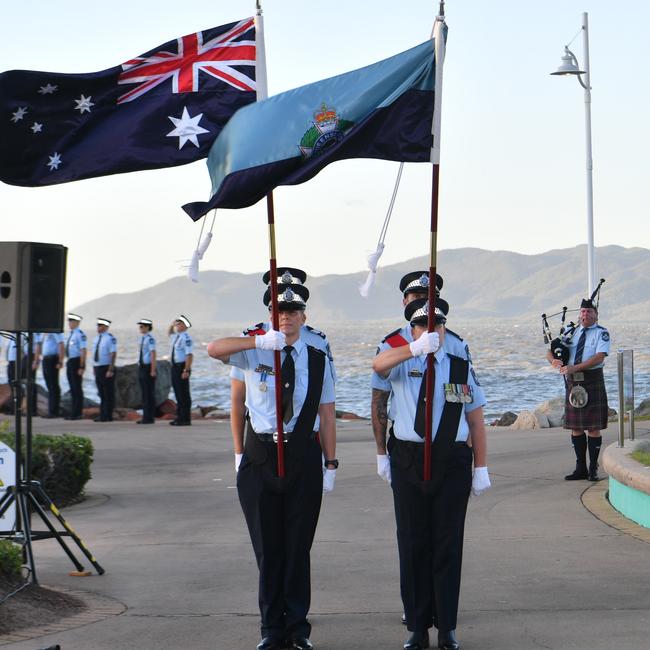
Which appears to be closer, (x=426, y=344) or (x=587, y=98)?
(x=426, y=344)

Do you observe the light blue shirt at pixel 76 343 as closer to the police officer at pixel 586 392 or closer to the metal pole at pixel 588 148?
the metal pole at pixel 588 148

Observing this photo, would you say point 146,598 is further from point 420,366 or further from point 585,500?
point 585,500

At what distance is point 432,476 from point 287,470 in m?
0.75

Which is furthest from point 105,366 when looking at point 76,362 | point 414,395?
point 414,395

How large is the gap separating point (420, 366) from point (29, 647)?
2512 millimetres

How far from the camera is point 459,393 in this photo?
679 cm

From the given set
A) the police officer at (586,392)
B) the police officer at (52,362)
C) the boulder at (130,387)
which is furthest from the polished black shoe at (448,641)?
the boulder at (130,387)

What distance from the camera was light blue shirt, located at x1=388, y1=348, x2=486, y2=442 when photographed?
6.78 metres

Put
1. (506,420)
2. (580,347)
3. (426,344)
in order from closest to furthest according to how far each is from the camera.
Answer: (426,344), (580,347), (506,420)

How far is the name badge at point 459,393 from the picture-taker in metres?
6.75

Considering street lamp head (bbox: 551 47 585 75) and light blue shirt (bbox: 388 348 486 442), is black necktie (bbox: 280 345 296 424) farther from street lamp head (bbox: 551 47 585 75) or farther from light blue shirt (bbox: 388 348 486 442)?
street lamp head (bbox: 551 47 585 75)

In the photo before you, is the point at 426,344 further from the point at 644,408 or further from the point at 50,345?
the point at 50,345

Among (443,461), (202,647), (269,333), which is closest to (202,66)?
(269,333)

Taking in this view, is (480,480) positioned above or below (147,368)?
below
